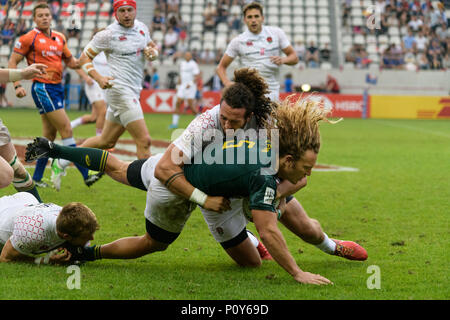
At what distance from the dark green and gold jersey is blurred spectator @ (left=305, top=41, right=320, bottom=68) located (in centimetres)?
2881

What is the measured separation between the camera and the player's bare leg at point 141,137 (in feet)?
28.6

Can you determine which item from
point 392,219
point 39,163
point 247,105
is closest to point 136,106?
point 39,163

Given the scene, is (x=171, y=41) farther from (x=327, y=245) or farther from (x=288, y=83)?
(x=327, y=245)

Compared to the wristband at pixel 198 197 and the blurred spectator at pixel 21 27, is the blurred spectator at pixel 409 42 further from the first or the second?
the wristband at pixel 198 197

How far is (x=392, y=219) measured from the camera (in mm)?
7371

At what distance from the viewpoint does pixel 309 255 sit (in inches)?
225

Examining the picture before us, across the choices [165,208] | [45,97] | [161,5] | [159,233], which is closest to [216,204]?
[165,208]

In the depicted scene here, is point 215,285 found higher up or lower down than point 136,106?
lower down

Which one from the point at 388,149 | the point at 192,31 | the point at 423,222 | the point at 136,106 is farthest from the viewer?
the point at 192,31

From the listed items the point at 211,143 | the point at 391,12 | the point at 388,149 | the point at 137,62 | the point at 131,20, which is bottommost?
the point at 388,149

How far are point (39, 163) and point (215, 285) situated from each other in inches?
208

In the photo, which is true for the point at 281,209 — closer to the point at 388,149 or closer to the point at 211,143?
the point at 211,143

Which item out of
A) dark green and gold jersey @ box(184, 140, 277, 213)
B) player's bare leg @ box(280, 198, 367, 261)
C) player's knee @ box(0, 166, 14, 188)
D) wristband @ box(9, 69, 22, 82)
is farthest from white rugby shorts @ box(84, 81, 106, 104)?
dark green and gold jersey @ box(184, 140, 277, 213)

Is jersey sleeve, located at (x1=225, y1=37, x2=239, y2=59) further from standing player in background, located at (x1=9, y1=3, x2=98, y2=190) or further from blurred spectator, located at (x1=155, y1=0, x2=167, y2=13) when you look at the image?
blurred spectator, located at (x1=155, y1=0, x2=167, y2=13)
